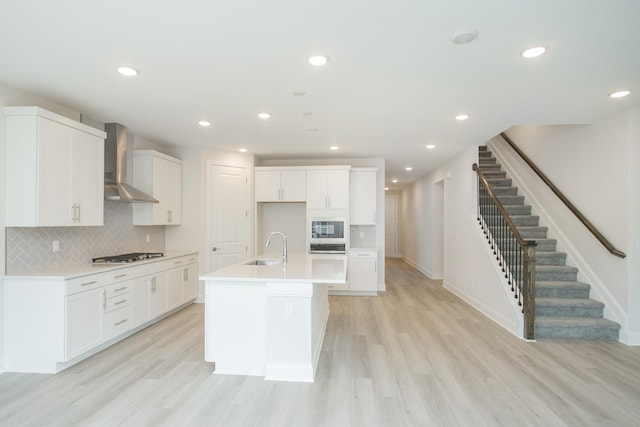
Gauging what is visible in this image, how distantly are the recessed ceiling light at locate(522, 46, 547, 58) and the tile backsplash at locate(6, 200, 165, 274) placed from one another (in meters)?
4.64

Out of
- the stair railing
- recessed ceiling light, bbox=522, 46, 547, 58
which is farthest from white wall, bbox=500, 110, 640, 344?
recessed ceiling light, bbox=522, 46, 547, 58

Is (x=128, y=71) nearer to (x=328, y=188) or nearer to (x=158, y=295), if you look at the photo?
(x=158, y=295)

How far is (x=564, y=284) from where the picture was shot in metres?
4.38

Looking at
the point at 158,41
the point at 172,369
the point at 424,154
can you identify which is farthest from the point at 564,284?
the point at 158,41

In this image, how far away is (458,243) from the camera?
5996 millimetres

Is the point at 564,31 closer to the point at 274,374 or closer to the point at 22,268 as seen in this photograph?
the point at 274,374

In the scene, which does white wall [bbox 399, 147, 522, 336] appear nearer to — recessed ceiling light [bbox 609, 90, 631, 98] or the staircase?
the staircase

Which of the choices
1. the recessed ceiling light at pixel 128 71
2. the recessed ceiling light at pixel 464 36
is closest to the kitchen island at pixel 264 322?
the recessed ceiling light at pixel 128 71

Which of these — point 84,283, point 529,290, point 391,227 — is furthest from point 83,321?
point 391,227

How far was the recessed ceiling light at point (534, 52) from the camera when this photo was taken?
7.57 feet

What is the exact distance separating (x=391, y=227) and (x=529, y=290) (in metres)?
Answer: 8.47

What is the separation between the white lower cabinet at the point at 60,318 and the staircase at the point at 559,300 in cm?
487

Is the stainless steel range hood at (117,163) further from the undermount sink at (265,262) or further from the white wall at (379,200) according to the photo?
the white wall at (379,200)

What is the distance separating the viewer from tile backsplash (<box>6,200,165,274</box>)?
3121 mm
